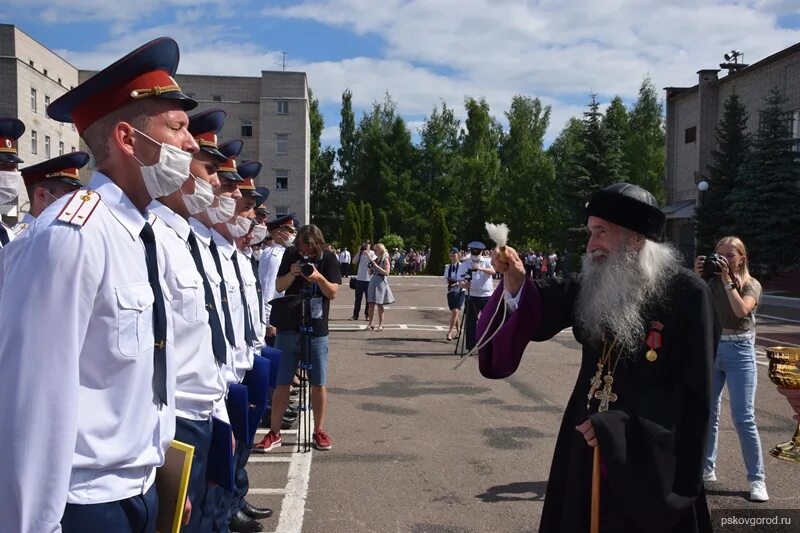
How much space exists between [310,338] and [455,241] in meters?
56.9

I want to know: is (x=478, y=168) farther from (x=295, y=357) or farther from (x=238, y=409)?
(x=238, y=409)

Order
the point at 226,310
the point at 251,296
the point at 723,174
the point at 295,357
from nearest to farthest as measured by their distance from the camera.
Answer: the point at 226,310
the point at 251,296
the point at 295,357
the point at 723,174

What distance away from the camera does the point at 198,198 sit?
3.78 meters

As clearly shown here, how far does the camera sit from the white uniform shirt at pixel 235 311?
446 cm

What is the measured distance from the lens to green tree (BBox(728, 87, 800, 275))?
28359 mm

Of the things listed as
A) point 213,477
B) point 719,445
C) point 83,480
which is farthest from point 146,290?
point 719,445

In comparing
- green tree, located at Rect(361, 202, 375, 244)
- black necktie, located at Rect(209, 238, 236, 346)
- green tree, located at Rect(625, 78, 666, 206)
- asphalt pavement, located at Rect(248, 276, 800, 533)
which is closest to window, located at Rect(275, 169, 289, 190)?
green tree, located at Rect(361, 202, 375, 244)

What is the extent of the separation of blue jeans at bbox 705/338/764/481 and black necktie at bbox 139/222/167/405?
4747 mm

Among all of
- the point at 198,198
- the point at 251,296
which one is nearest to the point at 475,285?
the point at 251,296

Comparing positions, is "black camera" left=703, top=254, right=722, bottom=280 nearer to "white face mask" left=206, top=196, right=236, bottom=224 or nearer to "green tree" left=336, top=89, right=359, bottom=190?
"white face mask" left=206, top=196, right=236, bottom=224

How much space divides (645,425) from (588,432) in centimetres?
23

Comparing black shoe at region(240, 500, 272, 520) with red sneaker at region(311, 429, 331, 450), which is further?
red sneaker at region(311, 429, 331, 450)

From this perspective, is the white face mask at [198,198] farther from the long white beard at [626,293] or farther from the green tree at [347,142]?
the green tree at [347,142]

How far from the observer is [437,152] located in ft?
224
